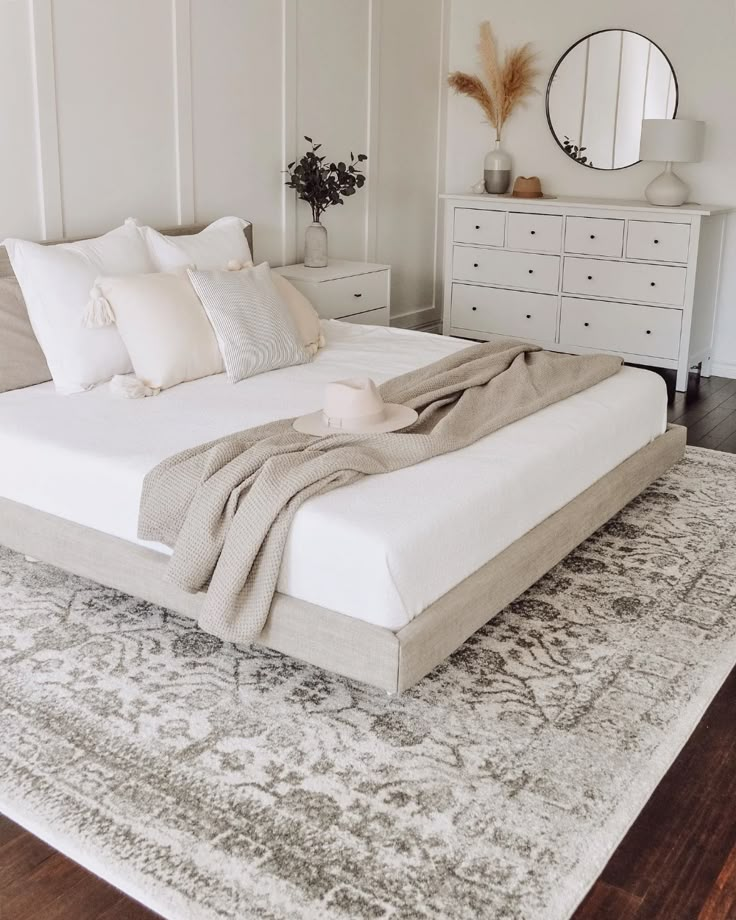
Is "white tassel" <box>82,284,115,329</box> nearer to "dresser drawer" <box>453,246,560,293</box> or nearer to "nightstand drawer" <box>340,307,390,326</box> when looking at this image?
"nightstand drawer" <box>340,307,390,326</box>

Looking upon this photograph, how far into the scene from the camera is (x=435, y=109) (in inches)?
245

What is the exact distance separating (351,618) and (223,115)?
3.15 metres

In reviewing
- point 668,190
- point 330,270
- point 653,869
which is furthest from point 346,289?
point 653,869

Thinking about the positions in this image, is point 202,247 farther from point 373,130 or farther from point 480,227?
point 480,227

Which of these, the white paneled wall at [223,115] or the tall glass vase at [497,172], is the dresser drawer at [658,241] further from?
the white paneled wall at [223,115]

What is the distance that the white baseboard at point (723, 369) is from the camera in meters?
5.66

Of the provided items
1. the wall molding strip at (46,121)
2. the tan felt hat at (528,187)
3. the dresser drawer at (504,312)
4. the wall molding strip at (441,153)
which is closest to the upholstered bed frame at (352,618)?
the wall molding strip at (46,121)

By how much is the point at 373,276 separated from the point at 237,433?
2.54 m

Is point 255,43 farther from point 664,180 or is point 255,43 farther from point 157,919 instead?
point 157,919

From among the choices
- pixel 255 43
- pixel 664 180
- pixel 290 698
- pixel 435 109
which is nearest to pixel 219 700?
pixel 290 698

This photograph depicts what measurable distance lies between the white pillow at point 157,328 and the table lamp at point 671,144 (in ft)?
9.18

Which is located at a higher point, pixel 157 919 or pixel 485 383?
pixel 485 383

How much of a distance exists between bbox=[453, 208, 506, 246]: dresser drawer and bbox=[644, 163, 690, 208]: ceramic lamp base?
83 cm

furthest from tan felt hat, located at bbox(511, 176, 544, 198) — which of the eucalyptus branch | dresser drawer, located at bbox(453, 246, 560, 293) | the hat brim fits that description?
the hat brim
